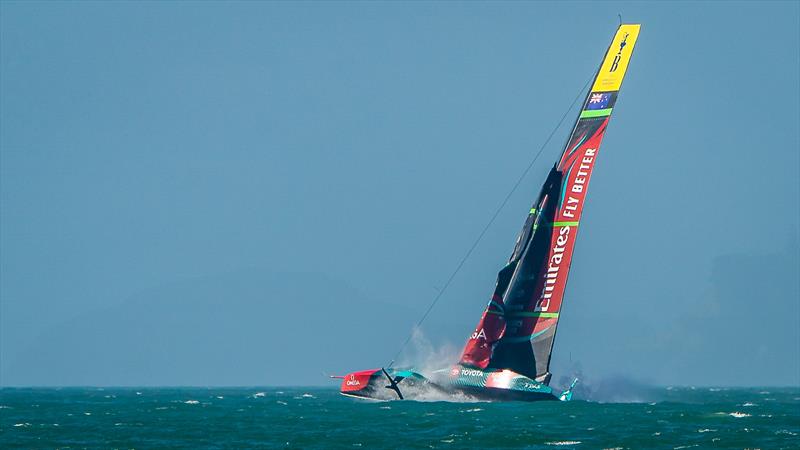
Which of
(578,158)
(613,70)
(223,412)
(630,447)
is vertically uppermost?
(613,70)

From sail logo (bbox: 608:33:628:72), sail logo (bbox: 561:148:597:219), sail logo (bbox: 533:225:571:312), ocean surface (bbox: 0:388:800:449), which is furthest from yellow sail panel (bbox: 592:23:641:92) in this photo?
ocean surface (bbox: 0:388:800:449)

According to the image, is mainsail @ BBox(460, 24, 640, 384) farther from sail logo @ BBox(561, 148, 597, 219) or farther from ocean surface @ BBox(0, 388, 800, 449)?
ocean surface @ BBox(0, 388, 800, 449)

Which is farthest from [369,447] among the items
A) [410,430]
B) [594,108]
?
Answer: [594,108]

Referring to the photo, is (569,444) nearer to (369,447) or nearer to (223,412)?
(369,447)

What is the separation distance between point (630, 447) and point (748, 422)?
46.4ft

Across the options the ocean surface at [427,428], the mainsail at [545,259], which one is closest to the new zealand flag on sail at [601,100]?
the mainsail at [545,259]

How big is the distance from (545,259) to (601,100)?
844 centimetres

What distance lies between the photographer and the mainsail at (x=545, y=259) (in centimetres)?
6912

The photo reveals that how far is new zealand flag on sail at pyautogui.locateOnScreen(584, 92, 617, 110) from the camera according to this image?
70000 mm

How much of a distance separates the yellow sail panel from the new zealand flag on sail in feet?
0.71

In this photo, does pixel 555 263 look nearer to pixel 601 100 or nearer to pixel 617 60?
pixel 601 100

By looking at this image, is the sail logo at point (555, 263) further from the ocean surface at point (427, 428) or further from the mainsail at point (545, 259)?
the ocean surface at point (427, 428)

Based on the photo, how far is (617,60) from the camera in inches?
2778

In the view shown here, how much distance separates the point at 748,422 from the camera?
59656mm
